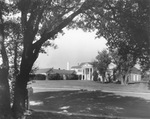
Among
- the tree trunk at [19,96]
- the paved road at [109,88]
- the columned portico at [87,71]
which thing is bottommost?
the paved road at [109,88]

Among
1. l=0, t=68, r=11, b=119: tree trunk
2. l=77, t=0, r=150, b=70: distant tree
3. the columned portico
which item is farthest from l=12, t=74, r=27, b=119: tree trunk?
the columned portico

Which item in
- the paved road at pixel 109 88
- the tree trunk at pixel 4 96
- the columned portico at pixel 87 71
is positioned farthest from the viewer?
the columned portico at pixel 87 71

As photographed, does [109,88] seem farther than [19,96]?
Yes

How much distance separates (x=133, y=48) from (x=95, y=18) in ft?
10.2

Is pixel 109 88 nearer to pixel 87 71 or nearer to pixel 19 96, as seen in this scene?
pixel 19 96

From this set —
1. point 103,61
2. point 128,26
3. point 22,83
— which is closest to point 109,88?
point 103,61

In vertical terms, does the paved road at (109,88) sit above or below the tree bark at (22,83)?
below

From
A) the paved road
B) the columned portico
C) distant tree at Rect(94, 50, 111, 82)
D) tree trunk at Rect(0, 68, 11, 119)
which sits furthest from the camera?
the columned portico

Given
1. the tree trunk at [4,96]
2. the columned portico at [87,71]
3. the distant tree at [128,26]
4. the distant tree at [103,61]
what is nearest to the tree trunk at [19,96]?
the tree trunk at [4,96]

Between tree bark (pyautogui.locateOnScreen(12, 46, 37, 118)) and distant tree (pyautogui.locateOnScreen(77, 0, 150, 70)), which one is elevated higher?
distant tree (pyautogui.locateOnScreen(77, 0, 150, 70))

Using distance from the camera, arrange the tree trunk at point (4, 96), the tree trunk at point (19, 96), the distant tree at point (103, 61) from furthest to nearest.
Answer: the distant tree at point (103, 61)
the tree trunk at point (19, 96)
the tree trunk at point (4, 96)

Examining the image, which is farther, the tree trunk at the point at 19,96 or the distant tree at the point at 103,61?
the distant tree at the point at 103,61

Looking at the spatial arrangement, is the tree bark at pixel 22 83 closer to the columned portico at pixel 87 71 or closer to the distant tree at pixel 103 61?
the distant tree at pixel 103 61

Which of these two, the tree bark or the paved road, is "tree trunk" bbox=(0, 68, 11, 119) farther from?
the paved road
